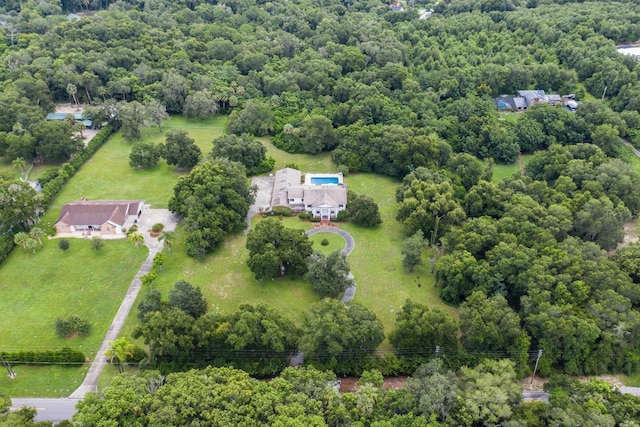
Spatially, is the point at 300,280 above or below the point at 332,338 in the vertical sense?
below

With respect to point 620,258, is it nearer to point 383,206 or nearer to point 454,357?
point 454,357

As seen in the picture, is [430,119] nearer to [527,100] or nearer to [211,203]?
[527,100]

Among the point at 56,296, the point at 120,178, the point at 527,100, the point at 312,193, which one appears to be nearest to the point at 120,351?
the point at 56,296

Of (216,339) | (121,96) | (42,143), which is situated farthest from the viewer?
(121,96)

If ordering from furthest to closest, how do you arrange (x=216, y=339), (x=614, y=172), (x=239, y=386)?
(x=614, y=172), (x=216, y=339), (x=239, y=386)

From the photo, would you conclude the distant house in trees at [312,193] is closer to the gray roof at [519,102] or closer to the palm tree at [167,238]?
the palm tree at [167,238]

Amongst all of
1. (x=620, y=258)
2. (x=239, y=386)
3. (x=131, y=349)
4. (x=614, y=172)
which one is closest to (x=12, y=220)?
(x=131, y=349)
